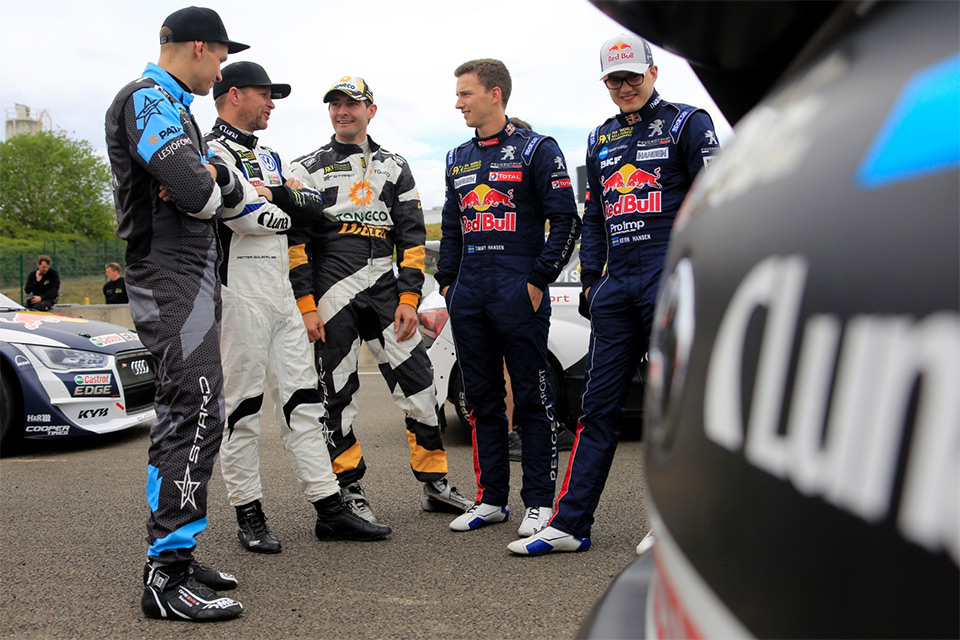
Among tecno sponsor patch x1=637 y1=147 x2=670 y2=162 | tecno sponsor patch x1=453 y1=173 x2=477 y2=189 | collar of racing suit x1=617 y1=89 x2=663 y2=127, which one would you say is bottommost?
tecno sponsor patch x1=453 y1=173 x2=477 y2=189

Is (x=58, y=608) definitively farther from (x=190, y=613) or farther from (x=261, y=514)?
(x=261, y=514)

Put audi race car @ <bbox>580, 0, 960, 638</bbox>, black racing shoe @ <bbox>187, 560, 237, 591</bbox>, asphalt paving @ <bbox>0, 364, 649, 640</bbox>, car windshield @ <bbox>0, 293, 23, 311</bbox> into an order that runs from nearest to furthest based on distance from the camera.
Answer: audi race car @ <bbox>580, 0, 960, 638</bbox> < asphalt paving @ <bbox>0, 364, 649, 640</bbox> < black racing shoe @ <bbox>187, 560, 237, 591</bbox> < car windshield @ <bbox>0, 293, 23, 311</bbox>

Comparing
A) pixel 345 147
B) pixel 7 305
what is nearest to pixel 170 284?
pixel 345 147

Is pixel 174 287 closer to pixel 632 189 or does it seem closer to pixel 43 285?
pixel 632 189

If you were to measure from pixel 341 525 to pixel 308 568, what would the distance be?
0.37m

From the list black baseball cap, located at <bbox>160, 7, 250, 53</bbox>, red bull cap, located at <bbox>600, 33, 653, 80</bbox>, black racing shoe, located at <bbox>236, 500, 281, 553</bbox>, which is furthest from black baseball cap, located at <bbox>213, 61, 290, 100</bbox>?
black racing shoe, located at <bbox>236, 500, 281, 553</bbox>

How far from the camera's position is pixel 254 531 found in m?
3.52

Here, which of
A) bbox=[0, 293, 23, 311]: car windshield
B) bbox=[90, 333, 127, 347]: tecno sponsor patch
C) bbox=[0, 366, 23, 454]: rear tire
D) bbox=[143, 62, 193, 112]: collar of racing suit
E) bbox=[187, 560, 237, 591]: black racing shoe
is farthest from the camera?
bbox=[0, 293, 23, 311]: car windshield

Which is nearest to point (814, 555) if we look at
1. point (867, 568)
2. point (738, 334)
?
point (867, 568)

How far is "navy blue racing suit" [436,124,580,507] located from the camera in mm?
3744

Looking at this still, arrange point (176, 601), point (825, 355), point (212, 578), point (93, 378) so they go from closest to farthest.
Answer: point (825, 355) < point (176, 601) < point (212, 578) < point (93, 378)

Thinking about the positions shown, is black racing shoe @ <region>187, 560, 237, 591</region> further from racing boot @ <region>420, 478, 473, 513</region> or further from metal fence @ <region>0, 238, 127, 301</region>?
metal fence @ <region>0, 238, 127, 301</region>

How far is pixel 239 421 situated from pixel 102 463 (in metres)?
2.36

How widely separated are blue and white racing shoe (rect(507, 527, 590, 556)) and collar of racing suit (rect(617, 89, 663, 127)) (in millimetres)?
1670
